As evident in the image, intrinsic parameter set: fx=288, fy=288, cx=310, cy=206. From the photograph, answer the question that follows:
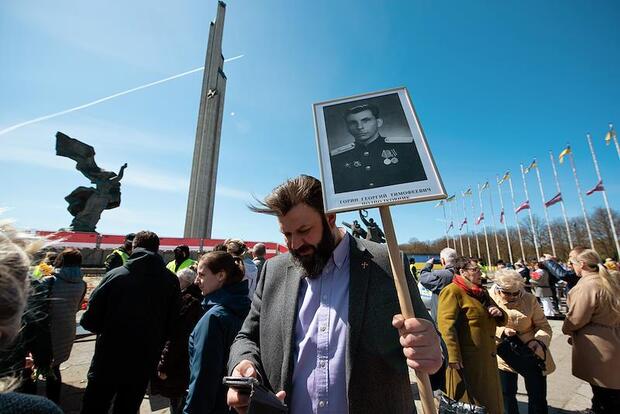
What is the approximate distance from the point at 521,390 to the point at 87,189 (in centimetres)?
2526

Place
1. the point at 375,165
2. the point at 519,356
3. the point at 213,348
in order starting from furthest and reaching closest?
the point at 519,356, the point at 213,348, the point at 375,165

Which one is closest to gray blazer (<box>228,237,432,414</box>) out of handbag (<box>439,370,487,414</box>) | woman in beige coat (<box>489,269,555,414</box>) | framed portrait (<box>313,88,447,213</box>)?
framed portrait (<box>313,88,447,213</box>)

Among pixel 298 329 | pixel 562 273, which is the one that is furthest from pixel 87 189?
pixel 562 273

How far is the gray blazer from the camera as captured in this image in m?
1.28

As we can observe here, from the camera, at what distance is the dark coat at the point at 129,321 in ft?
9.12

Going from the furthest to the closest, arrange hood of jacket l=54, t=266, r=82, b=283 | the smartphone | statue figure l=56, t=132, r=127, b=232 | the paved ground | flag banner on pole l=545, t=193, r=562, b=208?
flag banner on pole l=545, t=193, r=562, b=208
statue figure l=56, t=132, r=127, b=232
the paved ground
hood of jacket l=54, t=266, r=82, b=283
the smartphone

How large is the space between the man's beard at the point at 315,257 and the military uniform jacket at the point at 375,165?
1.41 ft

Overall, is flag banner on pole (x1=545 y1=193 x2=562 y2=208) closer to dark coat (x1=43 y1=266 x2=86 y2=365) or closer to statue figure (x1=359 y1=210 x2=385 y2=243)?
statue figure (x1=359 y1=210 x2=385 y2=243)

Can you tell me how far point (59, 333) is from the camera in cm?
345

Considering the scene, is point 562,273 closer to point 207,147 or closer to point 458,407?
point 458,407

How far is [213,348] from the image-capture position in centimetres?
209

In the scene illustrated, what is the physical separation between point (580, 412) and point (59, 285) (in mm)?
6744

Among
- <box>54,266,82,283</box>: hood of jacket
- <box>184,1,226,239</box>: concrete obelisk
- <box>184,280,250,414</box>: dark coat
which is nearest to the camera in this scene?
<box>184,280,250,414</box>: dark coat

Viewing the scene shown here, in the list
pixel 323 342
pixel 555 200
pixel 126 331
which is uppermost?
pixel 555 200
